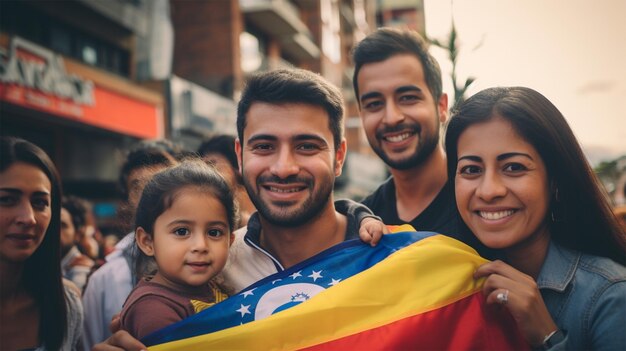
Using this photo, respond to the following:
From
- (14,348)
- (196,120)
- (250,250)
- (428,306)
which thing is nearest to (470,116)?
(428,306)

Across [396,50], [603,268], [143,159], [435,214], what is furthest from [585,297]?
[143,159]

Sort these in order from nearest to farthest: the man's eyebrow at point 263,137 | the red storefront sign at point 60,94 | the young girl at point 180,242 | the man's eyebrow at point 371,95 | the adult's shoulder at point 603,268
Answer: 1. the adult's shoulder at point 603,268
2. the young girl at point 180,242
3. the man's eyebrow at point 263,137
4. the man's eyebrow at point 371,95
5. the red storefront sign at point 60,94

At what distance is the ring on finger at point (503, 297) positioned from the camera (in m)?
2.07

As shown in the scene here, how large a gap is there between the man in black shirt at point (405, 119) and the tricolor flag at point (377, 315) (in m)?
1.09

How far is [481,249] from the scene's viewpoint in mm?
2637

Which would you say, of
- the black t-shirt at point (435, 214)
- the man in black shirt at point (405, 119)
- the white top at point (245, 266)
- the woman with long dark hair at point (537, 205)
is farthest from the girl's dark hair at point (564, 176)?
the white top at point (245, 266)

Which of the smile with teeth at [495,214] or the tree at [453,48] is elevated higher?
the tree at [453,48]

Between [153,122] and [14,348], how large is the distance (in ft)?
39.3

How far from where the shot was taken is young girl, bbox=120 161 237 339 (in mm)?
2480

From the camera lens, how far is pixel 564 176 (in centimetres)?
233

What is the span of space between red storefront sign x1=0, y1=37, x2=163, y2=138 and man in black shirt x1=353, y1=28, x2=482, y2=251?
7603 mm

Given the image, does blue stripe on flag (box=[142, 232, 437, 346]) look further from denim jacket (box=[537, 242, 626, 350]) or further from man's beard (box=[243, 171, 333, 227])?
denim jacket (box=[537, 242, 626, 350])

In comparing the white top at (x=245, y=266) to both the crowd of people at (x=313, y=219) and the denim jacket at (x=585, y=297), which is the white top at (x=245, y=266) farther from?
the denim jacket at (x=585, y=297)

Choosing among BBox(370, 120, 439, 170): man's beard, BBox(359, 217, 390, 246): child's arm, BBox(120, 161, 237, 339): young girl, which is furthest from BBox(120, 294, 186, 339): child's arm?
BBox(370, 120, 439, 170): man's beard
